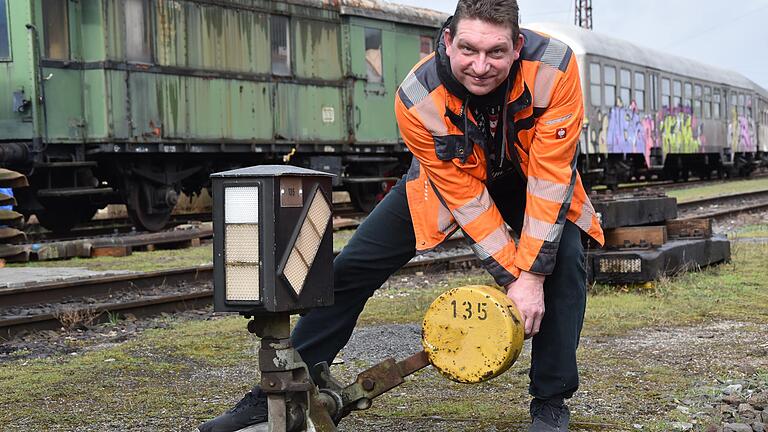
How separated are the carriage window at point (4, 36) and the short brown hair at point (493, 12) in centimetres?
1153

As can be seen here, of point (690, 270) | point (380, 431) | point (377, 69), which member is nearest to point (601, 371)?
point (380, 431)

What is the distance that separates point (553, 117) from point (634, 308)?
13.1 feet

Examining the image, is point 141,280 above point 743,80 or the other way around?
the other way around

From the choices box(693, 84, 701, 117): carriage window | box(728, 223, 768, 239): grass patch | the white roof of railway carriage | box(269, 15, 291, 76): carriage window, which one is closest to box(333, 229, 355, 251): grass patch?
box(269, 15, 291, 76): carriage window

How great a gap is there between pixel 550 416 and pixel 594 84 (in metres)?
19.1

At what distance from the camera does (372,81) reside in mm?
18375

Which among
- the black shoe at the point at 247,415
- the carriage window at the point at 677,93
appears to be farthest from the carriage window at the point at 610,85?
the black shoe at the point at 247,415

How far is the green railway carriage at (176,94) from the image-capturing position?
44.3 ft

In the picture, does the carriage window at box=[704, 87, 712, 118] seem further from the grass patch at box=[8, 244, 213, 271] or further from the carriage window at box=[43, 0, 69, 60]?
the grass patch at box=[8, 244, 213, 271]

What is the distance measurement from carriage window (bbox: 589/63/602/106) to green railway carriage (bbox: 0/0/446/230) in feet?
16.7

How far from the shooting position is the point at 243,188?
3.06m

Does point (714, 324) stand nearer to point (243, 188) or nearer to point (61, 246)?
point (243, 188)

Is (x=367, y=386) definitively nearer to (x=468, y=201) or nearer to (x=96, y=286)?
(x=468, y=201)

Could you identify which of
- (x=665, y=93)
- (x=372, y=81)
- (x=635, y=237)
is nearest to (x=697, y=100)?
(x=665, y=93)
